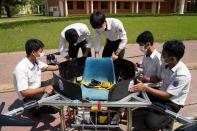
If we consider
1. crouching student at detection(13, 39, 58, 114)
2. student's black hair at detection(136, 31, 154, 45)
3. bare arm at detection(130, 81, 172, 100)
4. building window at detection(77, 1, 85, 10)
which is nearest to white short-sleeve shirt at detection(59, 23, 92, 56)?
crouching student at detection(13, 39, 58, 114)

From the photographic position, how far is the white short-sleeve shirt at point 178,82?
3.56m

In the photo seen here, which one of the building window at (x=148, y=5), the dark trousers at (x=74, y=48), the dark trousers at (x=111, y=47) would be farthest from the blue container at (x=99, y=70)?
the building window at (x=148, y=5)

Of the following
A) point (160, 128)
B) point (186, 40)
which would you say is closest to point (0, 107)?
point (160, 128)

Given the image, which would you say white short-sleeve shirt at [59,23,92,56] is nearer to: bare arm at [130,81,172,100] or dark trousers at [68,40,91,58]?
dark trousers at [68,40,91,58]

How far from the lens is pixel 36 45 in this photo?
4082 mm

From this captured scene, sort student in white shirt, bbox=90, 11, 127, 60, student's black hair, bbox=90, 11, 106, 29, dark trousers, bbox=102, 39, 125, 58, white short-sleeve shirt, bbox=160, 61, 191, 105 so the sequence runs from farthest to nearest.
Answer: dark trousers, bbox=102, 39, 125, 58 → student in white shirt, bbox=90, 11, 127, 60 → student's black hair, bbox=90, 11, 106, 29 → white short-sleeve shirt, bbox=160, 61, 191, 105

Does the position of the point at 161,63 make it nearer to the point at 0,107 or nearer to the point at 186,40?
the point at 0,107

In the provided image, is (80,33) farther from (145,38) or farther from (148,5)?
(148,5)

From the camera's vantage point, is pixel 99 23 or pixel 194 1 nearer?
pixel 99 23

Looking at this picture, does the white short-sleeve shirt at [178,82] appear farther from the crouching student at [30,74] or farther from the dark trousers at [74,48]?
the dark trousers at [74,48]

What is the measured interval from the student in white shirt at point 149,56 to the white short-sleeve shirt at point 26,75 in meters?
1.67

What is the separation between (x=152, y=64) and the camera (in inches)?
173

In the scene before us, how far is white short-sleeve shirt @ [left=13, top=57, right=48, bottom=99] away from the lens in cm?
408

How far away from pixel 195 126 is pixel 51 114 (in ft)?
9.84
